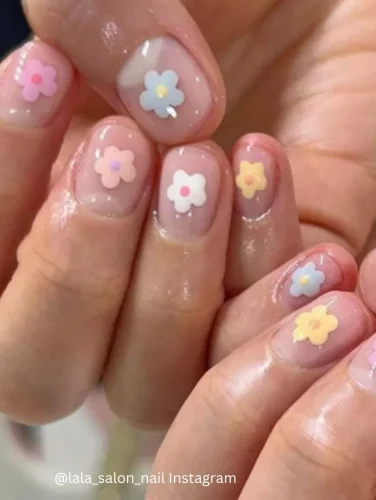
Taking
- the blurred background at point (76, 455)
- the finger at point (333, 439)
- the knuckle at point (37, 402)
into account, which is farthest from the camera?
the blurred background at point (76, 455)

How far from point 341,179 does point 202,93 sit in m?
0.14

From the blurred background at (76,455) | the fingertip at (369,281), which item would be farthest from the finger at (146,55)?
the blurred background at (76,455)

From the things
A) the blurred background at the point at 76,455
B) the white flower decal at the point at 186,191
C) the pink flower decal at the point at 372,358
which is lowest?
the blurred background at the point at 76,455

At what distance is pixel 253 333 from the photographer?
45cm

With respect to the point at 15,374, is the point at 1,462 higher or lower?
lower

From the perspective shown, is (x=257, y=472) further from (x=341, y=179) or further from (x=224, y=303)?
(x=341, y=179)

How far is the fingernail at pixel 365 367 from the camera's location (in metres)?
0.38

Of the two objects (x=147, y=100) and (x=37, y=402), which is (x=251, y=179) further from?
(x=37, y=402)

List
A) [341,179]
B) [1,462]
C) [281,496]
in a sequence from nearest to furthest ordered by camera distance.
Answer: [281,496] → [341,179] → [1,462]

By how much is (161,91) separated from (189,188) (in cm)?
5

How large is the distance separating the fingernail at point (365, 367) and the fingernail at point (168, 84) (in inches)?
5.5

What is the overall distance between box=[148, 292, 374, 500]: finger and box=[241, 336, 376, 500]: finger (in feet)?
0.03

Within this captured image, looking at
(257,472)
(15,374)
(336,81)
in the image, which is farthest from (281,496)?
(336,81)

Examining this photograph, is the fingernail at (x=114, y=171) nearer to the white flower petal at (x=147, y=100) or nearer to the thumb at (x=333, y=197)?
the white flower petal at (x=147, y=100)
